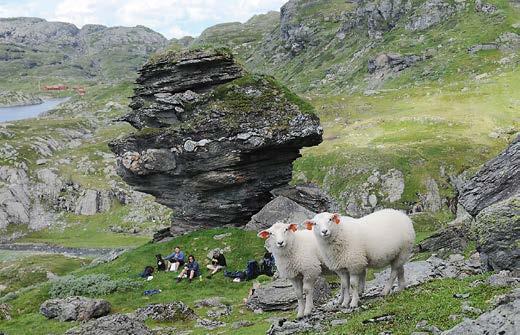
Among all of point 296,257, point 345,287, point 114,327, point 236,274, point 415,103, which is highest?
point 415,103

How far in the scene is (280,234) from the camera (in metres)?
19.1

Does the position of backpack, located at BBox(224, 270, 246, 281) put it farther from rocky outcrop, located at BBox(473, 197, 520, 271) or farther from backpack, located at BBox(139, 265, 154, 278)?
rocky outcrop, located at BBox(473, 197, 520, 271)

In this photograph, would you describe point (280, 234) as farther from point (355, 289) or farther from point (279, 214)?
point (279, 214)

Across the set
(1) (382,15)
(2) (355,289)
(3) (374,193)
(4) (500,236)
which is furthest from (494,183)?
(1) (382,15)

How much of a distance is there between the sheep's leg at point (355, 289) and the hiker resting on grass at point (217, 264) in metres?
19.6

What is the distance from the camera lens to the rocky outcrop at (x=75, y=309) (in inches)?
1173

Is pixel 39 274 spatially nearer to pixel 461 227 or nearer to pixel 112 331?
pixel 112 331

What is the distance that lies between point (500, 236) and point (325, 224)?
6034 millimetres

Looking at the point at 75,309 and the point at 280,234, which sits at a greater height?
the point at 280,234

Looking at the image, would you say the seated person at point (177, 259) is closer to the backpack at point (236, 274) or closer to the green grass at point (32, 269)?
the backpack at point (236, 274)

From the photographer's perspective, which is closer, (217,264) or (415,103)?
(217,264)

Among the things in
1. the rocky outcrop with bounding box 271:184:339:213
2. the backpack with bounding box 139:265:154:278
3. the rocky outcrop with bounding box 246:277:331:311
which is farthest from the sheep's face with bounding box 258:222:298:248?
the rocky outcrop with bounding box 271:184:339:213

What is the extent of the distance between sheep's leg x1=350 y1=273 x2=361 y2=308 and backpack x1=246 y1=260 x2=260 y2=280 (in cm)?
1737

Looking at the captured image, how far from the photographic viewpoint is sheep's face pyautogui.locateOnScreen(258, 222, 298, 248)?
62.2ft
